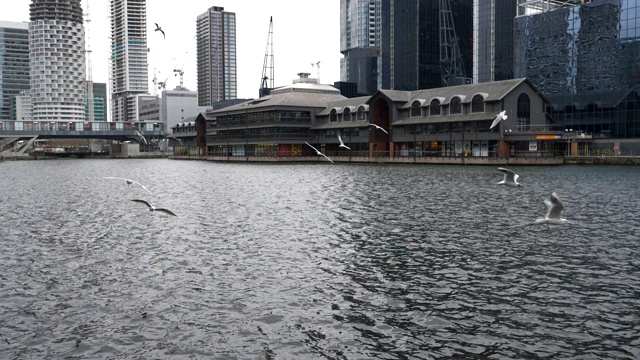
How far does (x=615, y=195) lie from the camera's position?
2379 inches

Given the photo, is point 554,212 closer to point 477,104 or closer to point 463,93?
point 477,104

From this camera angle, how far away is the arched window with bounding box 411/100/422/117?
153750mm

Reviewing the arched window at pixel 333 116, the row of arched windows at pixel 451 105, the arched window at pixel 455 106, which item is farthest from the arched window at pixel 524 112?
the arched window at pixel 333 116

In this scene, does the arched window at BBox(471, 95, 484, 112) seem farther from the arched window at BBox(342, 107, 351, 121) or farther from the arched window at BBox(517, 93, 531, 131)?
the arched window at BBox(342, 107, 351, 121)

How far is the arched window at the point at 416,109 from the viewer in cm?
15375

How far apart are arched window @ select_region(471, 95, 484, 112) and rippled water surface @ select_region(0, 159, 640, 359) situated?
85538 millimetres

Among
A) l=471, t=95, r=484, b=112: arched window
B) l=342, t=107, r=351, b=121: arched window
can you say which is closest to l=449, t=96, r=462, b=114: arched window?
l=471, t=95, r=484, b=112: arched window

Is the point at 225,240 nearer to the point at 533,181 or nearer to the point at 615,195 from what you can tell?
the point at 615,195

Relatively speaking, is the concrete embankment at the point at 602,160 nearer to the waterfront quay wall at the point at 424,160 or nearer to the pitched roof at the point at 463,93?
the waterfront quay wall at the point at 424,160

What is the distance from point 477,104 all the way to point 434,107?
14098 millimetres

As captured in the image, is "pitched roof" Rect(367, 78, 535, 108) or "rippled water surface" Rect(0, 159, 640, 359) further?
"pitched roof" Rect(367, 78, 535, 108)

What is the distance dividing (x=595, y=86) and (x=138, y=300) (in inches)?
6281

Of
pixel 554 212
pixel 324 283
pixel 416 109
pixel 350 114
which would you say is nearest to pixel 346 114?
pixel 350 114

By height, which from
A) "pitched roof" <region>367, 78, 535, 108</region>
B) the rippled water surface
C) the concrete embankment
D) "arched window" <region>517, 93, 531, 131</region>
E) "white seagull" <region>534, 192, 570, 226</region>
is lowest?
the rippled water surface
